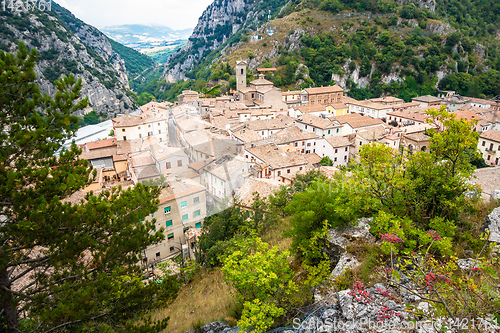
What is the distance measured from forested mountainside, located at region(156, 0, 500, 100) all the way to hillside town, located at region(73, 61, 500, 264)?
67.6ft

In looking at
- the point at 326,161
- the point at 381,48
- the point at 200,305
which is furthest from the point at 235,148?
the point at 381,48

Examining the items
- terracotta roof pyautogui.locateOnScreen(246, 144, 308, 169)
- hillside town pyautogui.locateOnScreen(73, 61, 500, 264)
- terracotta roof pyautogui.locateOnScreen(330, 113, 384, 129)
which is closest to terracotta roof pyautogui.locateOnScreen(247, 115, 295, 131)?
hillside town pyautogui.locateOnScreen(73, 61, 500, 264)

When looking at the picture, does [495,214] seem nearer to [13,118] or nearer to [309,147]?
[13,118]

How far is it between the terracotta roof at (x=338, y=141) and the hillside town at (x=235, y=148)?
133mm

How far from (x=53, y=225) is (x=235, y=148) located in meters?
22.2

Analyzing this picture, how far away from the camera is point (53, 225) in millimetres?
4531

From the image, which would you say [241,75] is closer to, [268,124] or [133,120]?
[268,124]

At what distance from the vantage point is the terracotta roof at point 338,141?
109 ft

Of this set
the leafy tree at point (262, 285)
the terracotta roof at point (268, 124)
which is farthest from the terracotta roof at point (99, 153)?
the leafy tree at point (262, 285)

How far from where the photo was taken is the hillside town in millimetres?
17375

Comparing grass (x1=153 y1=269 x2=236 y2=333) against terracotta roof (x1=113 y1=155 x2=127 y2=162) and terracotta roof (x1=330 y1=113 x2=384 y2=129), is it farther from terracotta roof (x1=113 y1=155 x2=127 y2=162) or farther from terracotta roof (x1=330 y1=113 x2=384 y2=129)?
terracotta roof (x1=330 y1=113 x2=384 y2=129)

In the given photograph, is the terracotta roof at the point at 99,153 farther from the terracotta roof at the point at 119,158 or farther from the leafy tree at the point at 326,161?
the leafy tree at the point at 326,161

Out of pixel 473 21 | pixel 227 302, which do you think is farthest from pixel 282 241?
pixel 473 21

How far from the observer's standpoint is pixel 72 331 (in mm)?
4949
